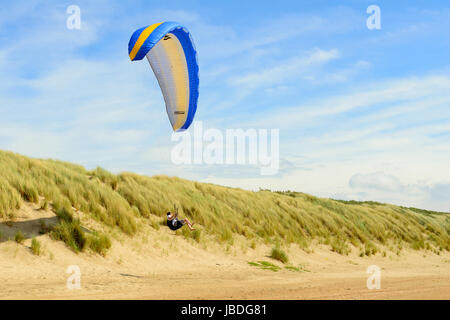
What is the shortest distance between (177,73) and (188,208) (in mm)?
8390

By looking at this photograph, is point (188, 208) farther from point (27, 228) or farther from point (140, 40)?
point (140, 40)

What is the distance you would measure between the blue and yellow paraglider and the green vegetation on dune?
5.26 meters

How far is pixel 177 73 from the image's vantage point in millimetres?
16391

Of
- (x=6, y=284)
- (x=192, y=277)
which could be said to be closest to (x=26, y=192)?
(x=6, y=284)

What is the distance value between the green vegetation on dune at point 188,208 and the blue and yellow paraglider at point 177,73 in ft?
17.3

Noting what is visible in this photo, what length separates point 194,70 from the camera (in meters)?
16.1

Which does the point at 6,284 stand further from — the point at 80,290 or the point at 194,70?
the point at 194,70

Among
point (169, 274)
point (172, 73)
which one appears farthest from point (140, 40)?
point (169, 274)

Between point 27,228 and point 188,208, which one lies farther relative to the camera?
point 188,208

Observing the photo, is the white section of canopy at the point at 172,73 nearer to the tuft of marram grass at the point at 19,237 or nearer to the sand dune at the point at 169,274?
the sand dune at the point at 169,274

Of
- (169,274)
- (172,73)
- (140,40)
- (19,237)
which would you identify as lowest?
(169,274)

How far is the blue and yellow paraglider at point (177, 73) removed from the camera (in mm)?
15906

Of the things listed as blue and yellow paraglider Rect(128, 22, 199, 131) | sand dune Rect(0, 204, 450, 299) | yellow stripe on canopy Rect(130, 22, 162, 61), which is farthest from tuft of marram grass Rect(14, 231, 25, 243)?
yellow stripe on canopy Rect(130, 22, 162, 61)
